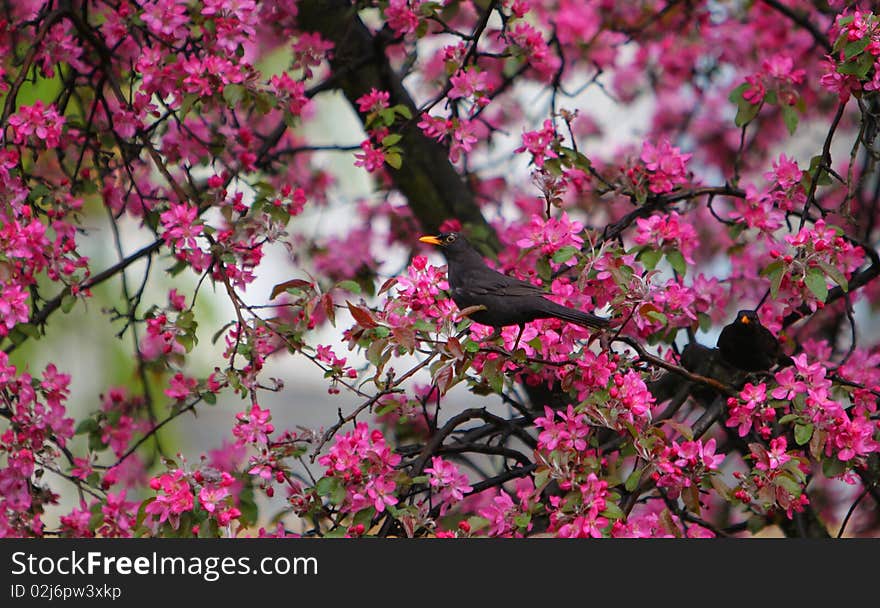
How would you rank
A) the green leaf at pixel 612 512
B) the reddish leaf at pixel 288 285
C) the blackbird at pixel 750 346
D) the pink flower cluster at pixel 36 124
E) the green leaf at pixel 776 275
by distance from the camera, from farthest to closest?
the pink flower cluster at pixel 36 124 < the blackbird at pixel 750 346 < the reddish leaf at pixel 288 285 < the green leaf at pixel 776 275 < the green leaf at pixel 612 512

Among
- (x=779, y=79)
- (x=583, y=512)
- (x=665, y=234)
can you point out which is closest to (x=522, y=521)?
(x=583, y=512)

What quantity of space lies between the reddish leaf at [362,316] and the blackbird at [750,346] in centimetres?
91

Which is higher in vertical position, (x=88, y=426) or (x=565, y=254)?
(x=88, y=426)

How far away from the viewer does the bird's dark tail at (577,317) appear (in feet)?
7.70

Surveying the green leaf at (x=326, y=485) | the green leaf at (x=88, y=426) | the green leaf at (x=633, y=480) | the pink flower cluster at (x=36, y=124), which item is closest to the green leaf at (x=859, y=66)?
the green leaf at (x=633, y=480)

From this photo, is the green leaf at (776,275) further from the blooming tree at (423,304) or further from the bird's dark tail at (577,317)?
the bird's dark tail at (577,317)

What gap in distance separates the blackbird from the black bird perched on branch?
0.42 m

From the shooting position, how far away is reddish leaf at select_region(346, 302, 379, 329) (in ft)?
7.32

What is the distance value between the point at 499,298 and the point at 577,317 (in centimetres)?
19

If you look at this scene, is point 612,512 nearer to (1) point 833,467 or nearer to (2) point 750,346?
(1) point 833,467

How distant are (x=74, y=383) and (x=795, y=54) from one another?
11.0ft

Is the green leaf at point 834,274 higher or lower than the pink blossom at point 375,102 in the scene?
lower

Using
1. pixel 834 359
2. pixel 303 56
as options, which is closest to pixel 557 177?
pixel 303 56

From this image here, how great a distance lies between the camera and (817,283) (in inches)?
92.5
